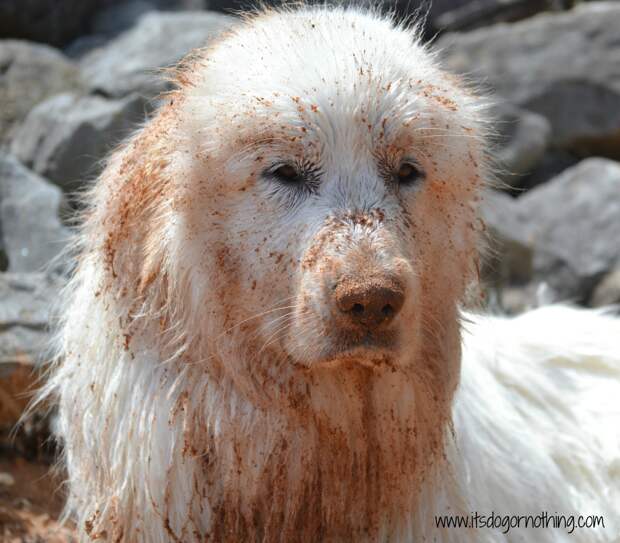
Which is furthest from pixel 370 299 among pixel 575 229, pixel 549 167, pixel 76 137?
pixel 549 167

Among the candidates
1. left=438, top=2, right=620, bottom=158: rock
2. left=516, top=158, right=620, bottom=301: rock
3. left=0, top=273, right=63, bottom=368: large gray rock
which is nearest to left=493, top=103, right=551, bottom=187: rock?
left=438, top=2, right=620, bottom=158: rock

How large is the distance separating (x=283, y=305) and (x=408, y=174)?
513 mm

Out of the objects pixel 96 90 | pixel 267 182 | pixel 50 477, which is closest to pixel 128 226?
pixel 267 182

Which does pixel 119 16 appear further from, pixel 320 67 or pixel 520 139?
pixel 320 67

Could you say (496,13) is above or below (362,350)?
below

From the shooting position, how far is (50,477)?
4176mm

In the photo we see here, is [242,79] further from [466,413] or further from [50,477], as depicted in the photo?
[50,477]

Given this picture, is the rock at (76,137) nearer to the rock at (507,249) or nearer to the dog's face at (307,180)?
the rock at (507,249)

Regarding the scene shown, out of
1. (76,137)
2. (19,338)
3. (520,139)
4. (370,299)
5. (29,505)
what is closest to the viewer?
(370,299)

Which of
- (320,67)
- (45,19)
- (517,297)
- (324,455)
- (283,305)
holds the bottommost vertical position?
(517,297)

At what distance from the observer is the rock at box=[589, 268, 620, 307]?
6.21m

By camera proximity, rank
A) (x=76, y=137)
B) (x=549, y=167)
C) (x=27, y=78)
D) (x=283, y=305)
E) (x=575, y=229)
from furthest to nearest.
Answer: (x=549, y=167), (x=27, y=78), (x=575, y=229), (x=76, y=137), (x=283, y=305)

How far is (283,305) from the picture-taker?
2.68 meters

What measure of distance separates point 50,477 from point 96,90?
293 cm
